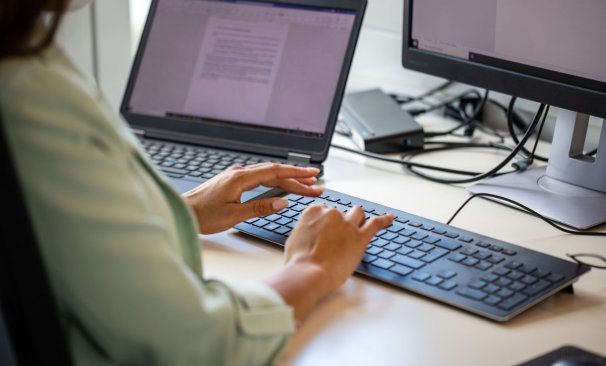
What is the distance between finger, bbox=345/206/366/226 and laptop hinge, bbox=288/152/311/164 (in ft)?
1.10

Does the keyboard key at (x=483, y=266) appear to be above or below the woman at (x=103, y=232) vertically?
below

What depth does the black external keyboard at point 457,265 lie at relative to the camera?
0.93m

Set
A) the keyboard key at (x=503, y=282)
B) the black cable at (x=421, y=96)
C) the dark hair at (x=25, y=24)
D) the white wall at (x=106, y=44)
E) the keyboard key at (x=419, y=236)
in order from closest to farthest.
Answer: the dark hair at (x=25, y=24) → the keyboard key at (x=503, y=282) → the keyboard key at (x=419, y=236) → the black cable at (x=421, y=96) → the white wall at (x=106, y=44)

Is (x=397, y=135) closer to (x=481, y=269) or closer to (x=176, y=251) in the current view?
(x=481, y=269)

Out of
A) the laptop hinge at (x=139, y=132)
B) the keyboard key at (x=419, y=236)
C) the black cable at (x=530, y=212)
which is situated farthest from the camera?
the laptop hinge at (x=139, y=132)

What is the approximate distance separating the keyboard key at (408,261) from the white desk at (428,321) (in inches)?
1.6

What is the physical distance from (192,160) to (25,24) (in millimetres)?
691

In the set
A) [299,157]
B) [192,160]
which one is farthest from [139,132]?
[299,157]

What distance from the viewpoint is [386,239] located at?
1052mm

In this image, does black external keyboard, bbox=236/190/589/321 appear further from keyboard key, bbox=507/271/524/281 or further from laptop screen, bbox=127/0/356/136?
laptop screen, bbox=127/0/356/136

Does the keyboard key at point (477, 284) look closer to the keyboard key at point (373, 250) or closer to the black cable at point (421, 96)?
the keyboard key at point (373, 250)

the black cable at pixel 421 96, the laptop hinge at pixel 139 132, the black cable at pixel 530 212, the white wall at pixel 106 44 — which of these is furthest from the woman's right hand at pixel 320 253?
the white wall at pixel 106 44

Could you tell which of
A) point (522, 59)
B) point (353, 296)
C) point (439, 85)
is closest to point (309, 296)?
point (353, 296)

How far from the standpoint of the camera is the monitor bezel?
3.78 ft
